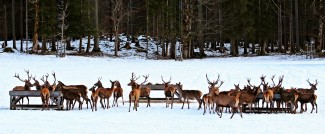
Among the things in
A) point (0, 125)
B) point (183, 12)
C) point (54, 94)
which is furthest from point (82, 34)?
point (0, 125)

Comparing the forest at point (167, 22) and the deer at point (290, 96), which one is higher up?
the forest at point (167, 22)

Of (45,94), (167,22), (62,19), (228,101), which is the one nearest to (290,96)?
(228,101)

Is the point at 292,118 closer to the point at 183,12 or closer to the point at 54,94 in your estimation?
the point at 54,94

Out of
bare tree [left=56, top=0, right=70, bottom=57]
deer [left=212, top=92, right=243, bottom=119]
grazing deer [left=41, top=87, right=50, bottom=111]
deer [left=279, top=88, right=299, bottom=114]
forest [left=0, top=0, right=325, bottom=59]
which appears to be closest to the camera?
deer [left=212, top=92, right=243, bottom=119]

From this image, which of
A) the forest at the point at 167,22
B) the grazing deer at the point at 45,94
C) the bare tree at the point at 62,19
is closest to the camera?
the grazing deer at the point at 45,94

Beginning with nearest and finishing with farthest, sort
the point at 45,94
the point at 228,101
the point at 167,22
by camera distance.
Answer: the point at 228,101 → the point at 45,94 → the point at 167,22

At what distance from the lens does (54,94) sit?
15.2 metres

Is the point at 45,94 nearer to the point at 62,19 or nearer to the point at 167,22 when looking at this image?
the point at 62,19

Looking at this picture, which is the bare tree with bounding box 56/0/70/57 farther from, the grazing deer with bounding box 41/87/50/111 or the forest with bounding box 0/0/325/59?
the grazing deer with bounding box 41/87/50/111

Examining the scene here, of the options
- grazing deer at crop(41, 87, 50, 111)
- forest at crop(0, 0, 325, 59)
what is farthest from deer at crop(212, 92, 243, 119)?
forest at crop(0, 0, 325, 59)

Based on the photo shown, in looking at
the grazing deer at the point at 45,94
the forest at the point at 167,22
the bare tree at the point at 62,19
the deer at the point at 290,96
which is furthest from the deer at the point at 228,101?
the forest at the point at 167,22

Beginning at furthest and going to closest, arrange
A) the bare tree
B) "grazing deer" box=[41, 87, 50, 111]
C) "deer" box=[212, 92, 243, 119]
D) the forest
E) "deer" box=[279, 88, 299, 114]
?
the forest → the bare tree → "grazing deer" box=[41, 87, 50, 111] → "deer" box=[279, 88, 299, 114] → "deer" box=[212, 92, 243, 119]

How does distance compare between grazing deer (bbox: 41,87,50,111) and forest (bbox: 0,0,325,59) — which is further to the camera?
forest (bbox: 0,0,325,59)

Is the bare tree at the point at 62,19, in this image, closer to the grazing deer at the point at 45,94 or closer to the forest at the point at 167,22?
the forest at the point at 167,22
